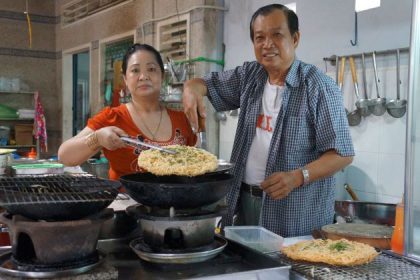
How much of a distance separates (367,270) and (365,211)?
1420mm

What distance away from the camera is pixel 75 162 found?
6.73 ft

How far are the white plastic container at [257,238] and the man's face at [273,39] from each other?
29.7 inches

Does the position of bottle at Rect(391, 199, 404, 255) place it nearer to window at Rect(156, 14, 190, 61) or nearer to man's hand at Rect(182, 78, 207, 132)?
man's hand at Rect(182, 78, 207, 132)

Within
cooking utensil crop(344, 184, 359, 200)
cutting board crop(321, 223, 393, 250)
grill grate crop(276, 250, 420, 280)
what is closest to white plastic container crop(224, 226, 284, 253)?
grill grate crop(276, 250, 420, 280)

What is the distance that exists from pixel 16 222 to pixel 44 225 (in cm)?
8

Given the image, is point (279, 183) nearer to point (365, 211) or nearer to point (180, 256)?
point (180, 256)

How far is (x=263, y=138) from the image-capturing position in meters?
1.97

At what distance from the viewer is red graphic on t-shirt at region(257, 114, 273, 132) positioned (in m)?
1.96

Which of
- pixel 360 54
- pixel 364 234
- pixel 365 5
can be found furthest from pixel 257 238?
pixel 365 5

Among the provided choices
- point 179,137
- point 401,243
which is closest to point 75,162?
point 179,137

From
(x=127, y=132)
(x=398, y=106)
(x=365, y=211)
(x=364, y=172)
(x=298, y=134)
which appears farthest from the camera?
(x=364, y=172)

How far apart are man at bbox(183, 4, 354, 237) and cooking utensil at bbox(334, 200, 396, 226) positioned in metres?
0.61

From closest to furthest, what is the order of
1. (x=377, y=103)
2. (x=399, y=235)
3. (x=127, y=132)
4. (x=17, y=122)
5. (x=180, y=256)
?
1. (x=180, y=256)
2. (x=399, y=235)
3. (x=127, y=132)
4. (x=377, y=103)
5. (x=17, y=122)

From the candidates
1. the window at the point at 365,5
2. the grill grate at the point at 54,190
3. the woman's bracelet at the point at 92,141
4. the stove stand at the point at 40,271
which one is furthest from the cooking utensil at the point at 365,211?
the stove stand at the point at 40,271
